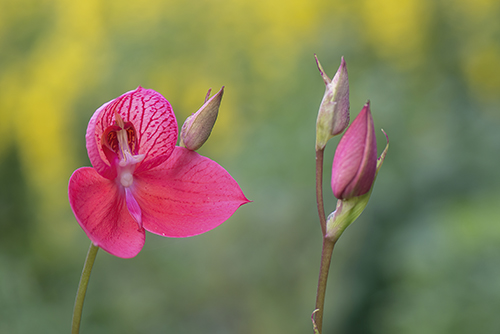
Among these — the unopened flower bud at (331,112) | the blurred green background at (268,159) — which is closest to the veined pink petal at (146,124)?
the unopened flower bud at (331,112)

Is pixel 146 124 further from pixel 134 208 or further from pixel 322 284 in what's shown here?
pixel 322 284

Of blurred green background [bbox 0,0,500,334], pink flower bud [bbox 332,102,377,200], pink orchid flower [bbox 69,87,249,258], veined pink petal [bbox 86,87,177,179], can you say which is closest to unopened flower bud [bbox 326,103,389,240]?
pink flower bud [bbox 332,102,377,200]

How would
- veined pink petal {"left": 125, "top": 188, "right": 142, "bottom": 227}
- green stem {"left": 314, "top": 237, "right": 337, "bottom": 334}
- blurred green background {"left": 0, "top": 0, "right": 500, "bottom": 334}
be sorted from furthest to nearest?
blurred green background {"left": 0, "top": 0, "right": 500, "bottom": 334} → veined pink petal {"left": 125, "top": 188, "right": 142, "bottom": 227} → green stem {"left": 314, "top": 237, "right": 337, "bottom": 334}

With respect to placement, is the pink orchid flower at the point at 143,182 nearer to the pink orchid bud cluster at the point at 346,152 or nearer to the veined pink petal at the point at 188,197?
the veined pink petal at the point at 188,197

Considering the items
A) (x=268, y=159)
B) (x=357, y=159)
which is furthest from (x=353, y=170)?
(x=268, y=159)

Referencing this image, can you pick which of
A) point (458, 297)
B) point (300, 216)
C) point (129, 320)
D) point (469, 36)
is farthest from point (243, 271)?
point (469, 36)

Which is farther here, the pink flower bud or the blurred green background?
the blurred green background

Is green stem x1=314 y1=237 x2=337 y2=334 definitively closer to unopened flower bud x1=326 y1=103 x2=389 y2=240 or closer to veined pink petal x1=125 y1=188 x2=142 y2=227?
unopened flower bud x1=326 y1=103 x2=389 y2=240
